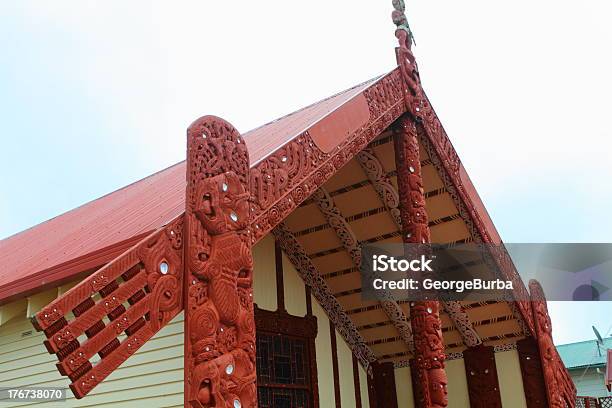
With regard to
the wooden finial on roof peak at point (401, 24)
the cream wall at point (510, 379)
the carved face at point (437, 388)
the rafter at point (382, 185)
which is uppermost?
the wooden finial on roof peak at point (401, 24)

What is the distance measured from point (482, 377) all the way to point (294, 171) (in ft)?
14.6

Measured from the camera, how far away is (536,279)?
24.7 ft

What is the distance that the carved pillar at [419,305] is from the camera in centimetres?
509

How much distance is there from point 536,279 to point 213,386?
5387 mm

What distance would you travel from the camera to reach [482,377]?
747cm

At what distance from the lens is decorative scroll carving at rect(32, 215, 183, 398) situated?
2.77 metres

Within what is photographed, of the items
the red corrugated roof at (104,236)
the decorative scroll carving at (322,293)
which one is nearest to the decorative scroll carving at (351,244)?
the decorative scroll carving at (322,293)

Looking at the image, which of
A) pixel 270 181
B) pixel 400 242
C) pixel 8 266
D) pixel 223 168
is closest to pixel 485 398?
pixel 400 242

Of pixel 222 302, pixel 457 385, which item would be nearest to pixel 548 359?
pixel 457 385

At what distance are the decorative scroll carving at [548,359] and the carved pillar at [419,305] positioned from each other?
2307 millimetres

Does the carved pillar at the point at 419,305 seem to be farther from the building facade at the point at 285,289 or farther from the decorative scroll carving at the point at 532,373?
the decorative scroll carving at the point at 532,373

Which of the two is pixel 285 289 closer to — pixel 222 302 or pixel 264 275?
pixel 264 275

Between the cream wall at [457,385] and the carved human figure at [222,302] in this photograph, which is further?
the cream wall at [457,385]

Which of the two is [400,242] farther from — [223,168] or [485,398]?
[223,168]
